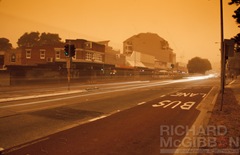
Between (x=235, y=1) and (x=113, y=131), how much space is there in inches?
272

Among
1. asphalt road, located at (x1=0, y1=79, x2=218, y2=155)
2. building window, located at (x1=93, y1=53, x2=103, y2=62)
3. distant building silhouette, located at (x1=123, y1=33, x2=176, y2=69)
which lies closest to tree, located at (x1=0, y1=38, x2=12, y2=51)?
distant building silhouette, located at (x1=123, y1=33, x2=176, y2=69)

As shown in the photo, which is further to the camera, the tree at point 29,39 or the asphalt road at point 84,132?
the tree at point 29,39

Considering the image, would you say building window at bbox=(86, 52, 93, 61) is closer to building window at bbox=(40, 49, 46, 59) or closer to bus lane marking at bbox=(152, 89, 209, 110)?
building window at bbox=(40, 49, 46, 59)

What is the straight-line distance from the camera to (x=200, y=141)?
242 inches

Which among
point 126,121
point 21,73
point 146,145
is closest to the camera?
point 146,145

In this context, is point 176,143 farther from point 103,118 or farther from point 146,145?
point 103,118

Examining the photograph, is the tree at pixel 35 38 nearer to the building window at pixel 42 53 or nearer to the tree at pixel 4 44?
the tree at pixel 4 44

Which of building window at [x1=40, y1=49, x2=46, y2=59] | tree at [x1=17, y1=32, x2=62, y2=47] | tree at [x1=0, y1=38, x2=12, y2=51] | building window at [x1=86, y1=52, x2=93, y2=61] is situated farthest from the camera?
tree at [x1=17, y1=32, x2=62, y2=47]

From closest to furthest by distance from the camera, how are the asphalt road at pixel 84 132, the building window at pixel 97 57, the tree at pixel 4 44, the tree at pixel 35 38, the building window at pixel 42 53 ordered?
the asphalt road at pixel 84 132 → the building window at pixel 42 53 → the building window at pixel 97 57 → the tree at pixel 4 44 → the tree at pixel 35 38

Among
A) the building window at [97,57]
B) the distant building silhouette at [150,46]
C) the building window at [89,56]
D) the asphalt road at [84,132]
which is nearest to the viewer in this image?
the asphalt road at [84,132]

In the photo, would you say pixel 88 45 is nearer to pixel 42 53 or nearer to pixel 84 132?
pixel 42 53

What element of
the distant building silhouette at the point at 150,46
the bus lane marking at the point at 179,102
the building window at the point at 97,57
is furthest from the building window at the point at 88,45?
the distant building silhouette at the point at 150,46

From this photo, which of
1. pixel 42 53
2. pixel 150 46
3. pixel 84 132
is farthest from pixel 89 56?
pixel 150 46

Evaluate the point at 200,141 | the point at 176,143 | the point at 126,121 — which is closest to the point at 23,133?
the point at 126,121
